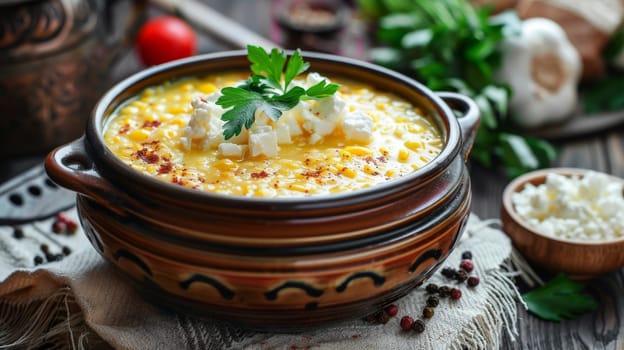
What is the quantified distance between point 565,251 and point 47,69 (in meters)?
2.43

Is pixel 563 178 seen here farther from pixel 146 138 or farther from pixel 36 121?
pixel 36 121

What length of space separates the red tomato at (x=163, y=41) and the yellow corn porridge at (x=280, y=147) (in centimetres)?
189

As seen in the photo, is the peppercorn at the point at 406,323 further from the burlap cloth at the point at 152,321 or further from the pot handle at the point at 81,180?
the pot handle at the point at 81,180

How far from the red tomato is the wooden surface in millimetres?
216

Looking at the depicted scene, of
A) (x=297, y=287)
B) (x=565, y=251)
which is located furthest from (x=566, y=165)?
(x=297, y=287)

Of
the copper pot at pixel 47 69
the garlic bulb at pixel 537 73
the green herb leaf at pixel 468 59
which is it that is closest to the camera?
the copper pot at pixel 47 69

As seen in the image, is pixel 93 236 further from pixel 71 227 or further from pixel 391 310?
pixel 391 310

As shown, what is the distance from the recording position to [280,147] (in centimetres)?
Answer: 231

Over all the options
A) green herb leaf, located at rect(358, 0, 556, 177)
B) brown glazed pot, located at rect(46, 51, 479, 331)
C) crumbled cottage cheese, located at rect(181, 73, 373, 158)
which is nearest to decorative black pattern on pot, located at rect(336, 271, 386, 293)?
brown glazed pot, located at rect(46, 51, 479, 331)

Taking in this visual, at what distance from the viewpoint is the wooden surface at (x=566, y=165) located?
2.54 metres

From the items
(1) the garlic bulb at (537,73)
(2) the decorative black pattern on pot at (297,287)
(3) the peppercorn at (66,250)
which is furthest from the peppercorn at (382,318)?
(1) the garlic bulb at (537,73)

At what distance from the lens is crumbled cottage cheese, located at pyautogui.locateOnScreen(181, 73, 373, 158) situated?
2.24m

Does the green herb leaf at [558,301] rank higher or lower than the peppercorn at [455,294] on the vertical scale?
lower

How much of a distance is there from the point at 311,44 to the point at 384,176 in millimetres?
2690
